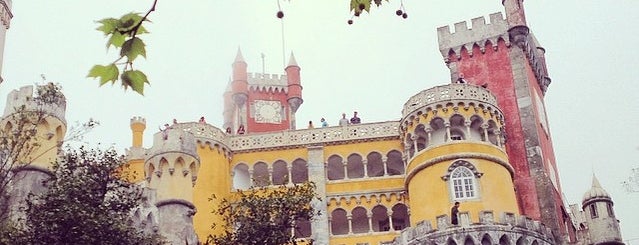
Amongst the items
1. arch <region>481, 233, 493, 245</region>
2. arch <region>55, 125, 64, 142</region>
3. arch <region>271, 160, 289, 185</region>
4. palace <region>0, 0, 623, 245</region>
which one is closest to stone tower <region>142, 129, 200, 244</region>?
arch <region>55, 125, 64, 142</region>

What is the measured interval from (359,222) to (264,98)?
21.6 metres

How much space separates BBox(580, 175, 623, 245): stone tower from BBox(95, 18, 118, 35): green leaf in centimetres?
4229

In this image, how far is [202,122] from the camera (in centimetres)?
5091

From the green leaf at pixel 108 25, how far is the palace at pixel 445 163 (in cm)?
3645

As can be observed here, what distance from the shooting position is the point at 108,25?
572 cm

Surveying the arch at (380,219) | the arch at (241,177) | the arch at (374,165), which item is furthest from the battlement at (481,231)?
the arch at (241,177)

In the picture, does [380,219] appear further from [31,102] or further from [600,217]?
[31,102]

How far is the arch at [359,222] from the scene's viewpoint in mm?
50391

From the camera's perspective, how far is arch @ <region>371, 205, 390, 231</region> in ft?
164

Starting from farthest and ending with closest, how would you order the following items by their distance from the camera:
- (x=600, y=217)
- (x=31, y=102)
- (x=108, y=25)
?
(x=600, y=217)
(x=31, y=102)
(x=108, y=25)

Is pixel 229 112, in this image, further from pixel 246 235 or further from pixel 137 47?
pixel 137 47

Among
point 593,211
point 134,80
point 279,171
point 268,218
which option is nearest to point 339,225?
point 279,171

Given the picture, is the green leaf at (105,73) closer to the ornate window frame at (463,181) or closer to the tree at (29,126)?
the tree at (29,126)

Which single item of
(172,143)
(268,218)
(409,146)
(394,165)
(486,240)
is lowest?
(268,218)
